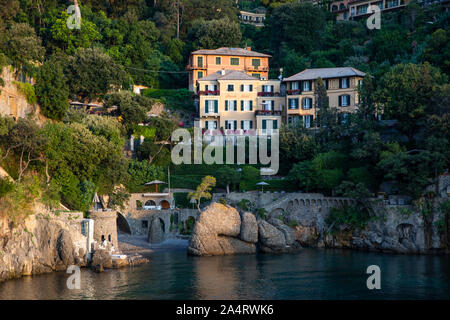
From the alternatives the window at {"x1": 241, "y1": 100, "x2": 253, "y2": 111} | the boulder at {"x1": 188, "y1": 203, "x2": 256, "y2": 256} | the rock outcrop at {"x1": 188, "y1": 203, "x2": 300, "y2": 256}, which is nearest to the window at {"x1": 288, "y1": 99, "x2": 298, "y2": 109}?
the window at {"x1": 241, "y1": 100, "x2": 253, "y2": 111}

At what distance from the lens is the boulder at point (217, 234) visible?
60.5m

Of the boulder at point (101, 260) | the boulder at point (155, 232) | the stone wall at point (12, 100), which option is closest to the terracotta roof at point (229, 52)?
the stone wall at point (12, 100)

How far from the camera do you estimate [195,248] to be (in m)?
60.4

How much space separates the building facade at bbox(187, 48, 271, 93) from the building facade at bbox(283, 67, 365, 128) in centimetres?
775

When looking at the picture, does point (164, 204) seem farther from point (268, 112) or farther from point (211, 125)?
point (268, 112)

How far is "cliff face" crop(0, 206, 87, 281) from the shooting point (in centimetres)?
4791

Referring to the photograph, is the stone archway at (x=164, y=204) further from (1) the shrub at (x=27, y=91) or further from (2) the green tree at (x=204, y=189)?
(1) the shrub at (x=27, y=91)

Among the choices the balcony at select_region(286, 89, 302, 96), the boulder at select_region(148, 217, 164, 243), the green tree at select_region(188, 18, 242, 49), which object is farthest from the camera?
the green tree at select_region(188, 18, 242, 49)

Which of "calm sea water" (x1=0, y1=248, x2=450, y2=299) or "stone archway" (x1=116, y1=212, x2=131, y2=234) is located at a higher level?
"stone archway" (x1=116, y1=212, x2=131, y2=234)

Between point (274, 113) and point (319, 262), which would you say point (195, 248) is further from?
point (274, 113)

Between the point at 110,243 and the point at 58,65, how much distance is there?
29394 mm

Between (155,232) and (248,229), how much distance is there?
11288 millimetres

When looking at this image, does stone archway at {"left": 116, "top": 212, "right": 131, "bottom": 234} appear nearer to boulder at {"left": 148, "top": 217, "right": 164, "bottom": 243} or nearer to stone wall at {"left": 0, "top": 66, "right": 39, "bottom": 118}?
boulder at {"left": 148, "top": 217, "right": 164, "bottom": 243}

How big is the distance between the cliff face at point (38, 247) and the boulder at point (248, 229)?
659 inches
